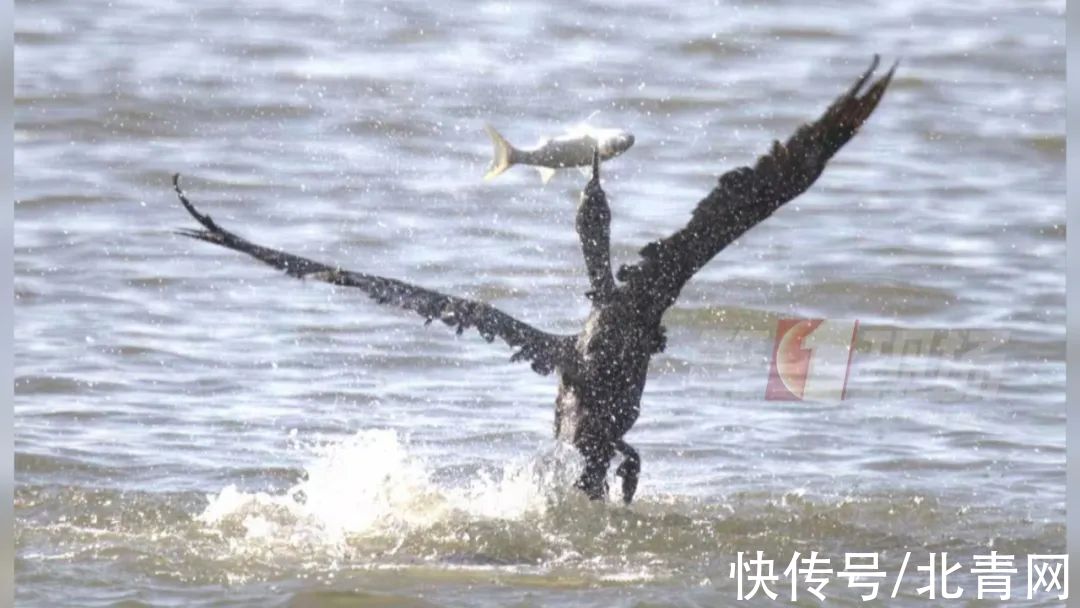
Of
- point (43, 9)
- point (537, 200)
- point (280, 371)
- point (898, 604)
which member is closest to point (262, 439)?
point (280, 371)

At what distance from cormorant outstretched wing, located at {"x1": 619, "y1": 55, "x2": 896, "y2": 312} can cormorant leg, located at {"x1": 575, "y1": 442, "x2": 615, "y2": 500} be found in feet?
1.86

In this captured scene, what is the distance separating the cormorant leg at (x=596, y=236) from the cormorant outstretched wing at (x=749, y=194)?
0.27 ft

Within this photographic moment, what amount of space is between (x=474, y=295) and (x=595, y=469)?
3834 millimetres

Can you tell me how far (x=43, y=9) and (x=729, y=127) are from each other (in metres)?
5.87

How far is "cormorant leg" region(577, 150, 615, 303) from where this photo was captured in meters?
6.96

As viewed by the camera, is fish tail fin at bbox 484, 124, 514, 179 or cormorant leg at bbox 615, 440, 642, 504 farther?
cormorant leg at bbox 615, 440, 642, 504

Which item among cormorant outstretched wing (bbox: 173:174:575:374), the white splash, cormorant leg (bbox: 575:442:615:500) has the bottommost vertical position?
the white splash

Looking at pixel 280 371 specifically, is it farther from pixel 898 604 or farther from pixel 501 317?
pixel 898 604

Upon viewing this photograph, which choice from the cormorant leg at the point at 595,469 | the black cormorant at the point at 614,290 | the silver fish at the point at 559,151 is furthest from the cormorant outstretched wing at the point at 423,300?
the silver fish at the point at 559,151

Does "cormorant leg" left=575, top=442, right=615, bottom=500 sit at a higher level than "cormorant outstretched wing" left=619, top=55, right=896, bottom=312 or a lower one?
lower

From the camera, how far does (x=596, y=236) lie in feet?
22.9

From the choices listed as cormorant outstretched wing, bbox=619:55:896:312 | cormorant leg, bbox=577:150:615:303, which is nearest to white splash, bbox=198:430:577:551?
cormorant leg, bbox=577:150:615:303

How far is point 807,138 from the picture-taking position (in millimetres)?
6355

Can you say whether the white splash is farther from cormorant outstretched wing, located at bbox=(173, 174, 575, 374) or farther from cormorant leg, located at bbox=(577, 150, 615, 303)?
cormorant leg, located at bbox=(577, 150, 615, 303)
